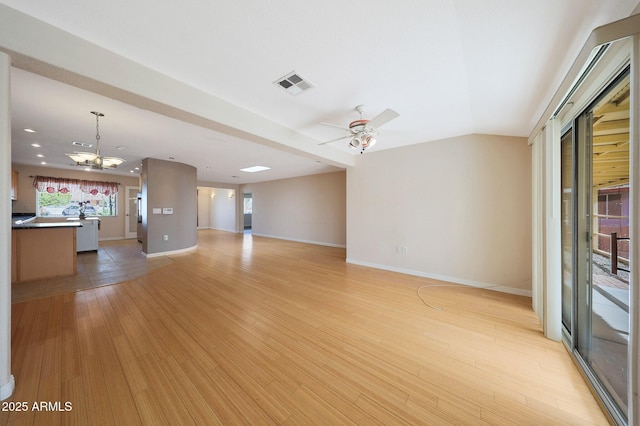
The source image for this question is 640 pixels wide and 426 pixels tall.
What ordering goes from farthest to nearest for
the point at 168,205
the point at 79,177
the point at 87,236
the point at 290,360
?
the point at 79,177
the point at 168,205
the point at 87,236
the point at 290,360

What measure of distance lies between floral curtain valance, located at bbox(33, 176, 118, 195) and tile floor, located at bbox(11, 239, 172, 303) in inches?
105

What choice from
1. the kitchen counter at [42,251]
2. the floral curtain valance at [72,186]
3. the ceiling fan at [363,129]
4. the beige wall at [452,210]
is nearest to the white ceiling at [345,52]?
the ceiling fan at [363,129]

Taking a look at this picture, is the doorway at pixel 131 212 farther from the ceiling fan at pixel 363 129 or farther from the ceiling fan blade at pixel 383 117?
the ceiling fan blade at pixel 383 117

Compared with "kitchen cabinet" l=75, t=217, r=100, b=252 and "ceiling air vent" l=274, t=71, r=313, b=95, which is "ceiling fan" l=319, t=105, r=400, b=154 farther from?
"kitchen cabinet" l=75, t=217, r=100, b=252

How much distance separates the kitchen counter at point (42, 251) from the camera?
3.71 m

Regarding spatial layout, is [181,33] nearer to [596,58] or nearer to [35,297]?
[596,58]

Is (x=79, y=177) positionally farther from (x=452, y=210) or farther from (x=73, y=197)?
(x=452, y=210)

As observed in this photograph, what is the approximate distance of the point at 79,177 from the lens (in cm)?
765

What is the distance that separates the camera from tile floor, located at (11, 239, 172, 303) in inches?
131

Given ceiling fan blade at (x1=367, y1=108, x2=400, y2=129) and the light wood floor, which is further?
ceiling fan blade at (x1=367, y1=108, x2=400, y2=129)

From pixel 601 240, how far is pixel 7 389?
14.7 ft

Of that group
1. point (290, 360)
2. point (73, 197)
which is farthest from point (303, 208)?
point (73, 197)

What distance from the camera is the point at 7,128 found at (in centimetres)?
143

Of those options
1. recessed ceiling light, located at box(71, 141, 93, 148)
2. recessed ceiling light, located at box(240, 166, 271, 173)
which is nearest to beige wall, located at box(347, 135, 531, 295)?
recessed ceiling light, located at box(240, 166, 271, 173)
